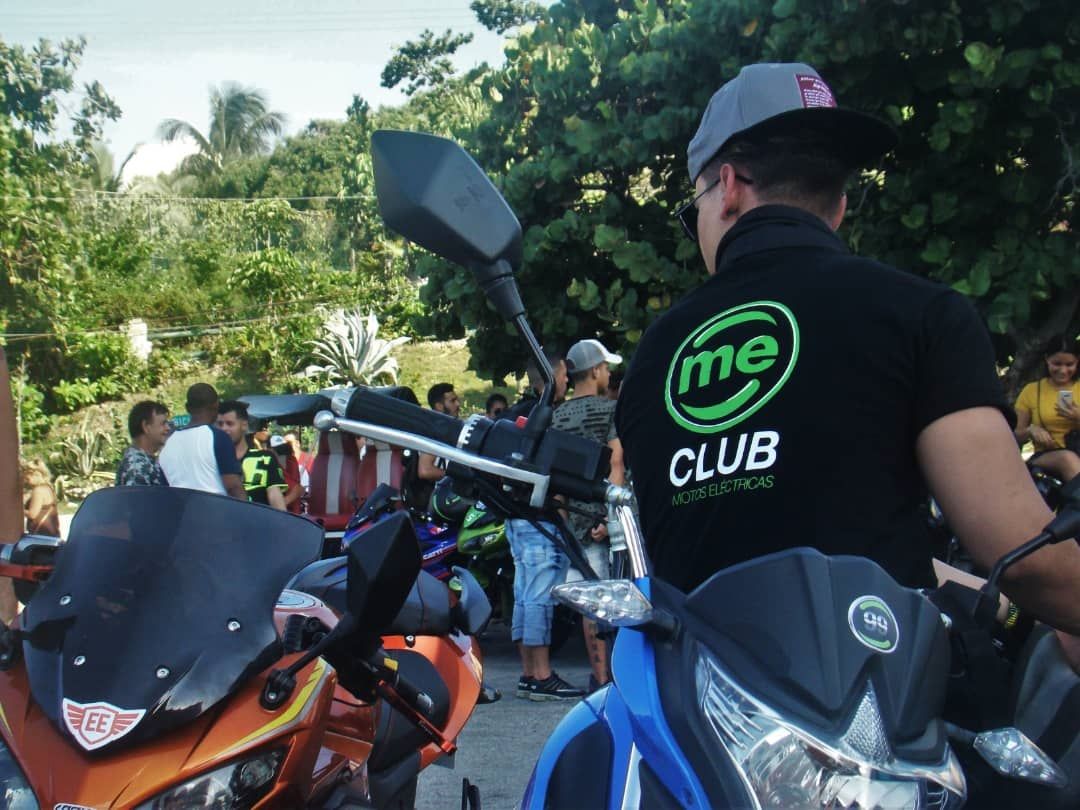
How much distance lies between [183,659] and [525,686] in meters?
5.01

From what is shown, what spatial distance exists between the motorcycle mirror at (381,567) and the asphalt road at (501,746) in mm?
2775

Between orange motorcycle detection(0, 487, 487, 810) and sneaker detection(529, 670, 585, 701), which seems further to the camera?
sneaker detection(529, 670, 585, 701)

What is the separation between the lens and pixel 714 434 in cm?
166

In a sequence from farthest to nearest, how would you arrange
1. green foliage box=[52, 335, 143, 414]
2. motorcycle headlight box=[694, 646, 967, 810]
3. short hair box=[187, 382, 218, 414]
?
green foliage box=[52, 335, 143, 414] → short hair box=[187, 382, 218, 414] → motorcycle headlight box=[694, 646, 967, 810]

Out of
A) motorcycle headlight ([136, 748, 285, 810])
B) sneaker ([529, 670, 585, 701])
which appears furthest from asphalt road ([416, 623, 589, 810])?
motorcycle headlight ([136, 748, 285, 810])

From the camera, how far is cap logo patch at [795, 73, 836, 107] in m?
1.96

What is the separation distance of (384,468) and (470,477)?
7.38 m

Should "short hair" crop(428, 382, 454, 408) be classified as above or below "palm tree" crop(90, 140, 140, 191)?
below

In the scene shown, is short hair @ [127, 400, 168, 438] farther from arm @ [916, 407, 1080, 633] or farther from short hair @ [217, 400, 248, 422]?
arm @ [916, 407, 1080, 633]

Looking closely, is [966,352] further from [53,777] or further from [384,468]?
[384,468]

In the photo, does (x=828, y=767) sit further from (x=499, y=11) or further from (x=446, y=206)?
(x=499, y=11)

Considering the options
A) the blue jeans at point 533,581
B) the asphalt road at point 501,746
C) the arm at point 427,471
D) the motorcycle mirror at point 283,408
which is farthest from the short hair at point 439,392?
the blue jeans at point 533,581

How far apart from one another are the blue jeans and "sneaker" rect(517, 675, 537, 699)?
26cm

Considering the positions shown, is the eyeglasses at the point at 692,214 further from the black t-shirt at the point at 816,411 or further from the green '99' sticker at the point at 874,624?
the green '99' sticker at the point at 874,624
